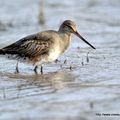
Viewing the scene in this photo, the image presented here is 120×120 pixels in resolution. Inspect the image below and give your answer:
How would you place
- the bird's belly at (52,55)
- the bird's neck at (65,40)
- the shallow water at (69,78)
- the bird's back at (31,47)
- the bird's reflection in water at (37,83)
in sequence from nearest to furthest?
the shallow water at (69,78)
the bird's reflection in water at (37,83)
the bird's belly at (52,55)
the bird's back at (31,47)
the bird's neck at (65,40)

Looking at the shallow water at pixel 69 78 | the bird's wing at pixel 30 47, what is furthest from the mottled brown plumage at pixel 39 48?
the shallow water at pixel 69 78

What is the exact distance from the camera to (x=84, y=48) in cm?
1357

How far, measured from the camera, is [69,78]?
10.4 metres

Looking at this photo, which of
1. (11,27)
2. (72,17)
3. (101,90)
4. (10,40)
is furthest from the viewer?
(72,17)

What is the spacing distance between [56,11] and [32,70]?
7.88m

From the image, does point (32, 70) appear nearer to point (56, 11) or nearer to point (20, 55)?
point (20, 55)

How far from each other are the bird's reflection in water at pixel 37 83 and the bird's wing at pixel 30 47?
0.52 meters

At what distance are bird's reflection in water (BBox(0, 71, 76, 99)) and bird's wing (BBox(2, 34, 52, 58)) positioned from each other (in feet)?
1.69

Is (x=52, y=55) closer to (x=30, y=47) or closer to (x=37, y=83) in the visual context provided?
(x=30, y=47)

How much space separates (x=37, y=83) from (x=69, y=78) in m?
0.66

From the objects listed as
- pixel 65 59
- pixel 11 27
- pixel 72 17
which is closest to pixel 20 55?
pixel 65 59

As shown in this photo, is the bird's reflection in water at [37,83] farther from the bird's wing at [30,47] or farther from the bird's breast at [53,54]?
the bird's wing at [30,47]

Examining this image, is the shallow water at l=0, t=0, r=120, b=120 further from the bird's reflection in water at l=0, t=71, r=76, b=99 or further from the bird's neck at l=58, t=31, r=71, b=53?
the bird's neck at l=58, t=31, r=71, b=53

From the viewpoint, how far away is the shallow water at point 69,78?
8.02 m
